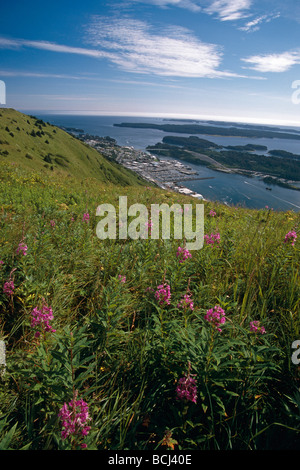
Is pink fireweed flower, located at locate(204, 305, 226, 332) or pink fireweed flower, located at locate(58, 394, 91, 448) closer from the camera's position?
pink fireweed flower, located at locate(58, 394, 91, 448)

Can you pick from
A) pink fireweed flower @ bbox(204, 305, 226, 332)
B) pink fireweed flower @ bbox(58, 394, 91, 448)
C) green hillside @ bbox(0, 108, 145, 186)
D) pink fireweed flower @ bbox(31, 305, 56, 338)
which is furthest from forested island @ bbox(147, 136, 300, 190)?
→ pink fireweed flower @ bbox(58, 394, 91, 448)

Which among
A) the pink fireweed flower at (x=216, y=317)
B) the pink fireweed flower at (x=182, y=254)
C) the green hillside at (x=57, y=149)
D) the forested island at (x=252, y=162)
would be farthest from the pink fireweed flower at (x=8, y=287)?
the green hillside at (x=57, y=149)

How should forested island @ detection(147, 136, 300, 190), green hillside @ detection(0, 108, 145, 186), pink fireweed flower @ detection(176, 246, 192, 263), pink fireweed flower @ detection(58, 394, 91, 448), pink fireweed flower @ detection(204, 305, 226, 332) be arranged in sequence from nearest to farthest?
1. pink fireweed flower @ detection(58, 394, 91, 448)
2. pink fireweed flower @ detection(204, 305, 226, 332)
3. pink fireweed flower @ detection(176, 246, 192, 263)
4. green hillside @ detection(0, 108, 145, 186)
5. forested island @ detection(147, 136, 300, 190)

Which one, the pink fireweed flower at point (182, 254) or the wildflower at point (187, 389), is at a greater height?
the pink fireweed flower at point (182, 254)

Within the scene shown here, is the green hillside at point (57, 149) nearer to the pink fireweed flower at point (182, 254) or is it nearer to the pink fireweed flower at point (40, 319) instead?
the pink fireweed flower at point (182, 254)

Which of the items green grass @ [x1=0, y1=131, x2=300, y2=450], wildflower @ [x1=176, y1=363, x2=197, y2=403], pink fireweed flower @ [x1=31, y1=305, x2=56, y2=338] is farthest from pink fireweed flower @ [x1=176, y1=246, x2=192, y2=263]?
pink fireweed flower @ [x1=31, y1=305, x2=56, y2=338]

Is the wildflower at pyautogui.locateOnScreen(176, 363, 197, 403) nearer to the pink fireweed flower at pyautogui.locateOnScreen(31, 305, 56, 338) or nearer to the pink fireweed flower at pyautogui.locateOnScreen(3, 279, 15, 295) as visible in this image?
the pink fireweed flower at pyautogui.locateOnScreen(31, 305, 56, 338)

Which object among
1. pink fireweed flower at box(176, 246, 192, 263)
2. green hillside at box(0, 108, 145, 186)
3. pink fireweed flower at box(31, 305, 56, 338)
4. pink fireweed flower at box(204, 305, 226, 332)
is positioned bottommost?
pink fireweed flower at box(31, 305, 56, 338)

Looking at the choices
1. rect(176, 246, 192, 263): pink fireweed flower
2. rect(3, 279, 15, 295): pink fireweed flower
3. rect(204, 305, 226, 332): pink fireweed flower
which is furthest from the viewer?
rect(176, 246, 192, 263): pink fireweed flower

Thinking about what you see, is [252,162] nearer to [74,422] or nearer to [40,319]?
[40,319]

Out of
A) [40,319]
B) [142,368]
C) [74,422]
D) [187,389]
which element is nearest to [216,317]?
[187,389]

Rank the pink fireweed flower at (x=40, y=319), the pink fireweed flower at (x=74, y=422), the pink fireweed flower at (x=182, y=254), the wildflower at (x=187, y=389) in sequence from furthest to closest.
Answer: the pink fireweed flower at (x=182, y=254) < the pink fireweed flower at (x=40, y=319) < the wildflower at (x=187, y=389) < the pink fireweed flower at (x=74, y=422)

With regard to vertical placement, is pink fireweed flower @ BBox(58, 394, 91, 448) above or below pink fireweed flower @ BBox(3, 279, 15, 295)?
below
